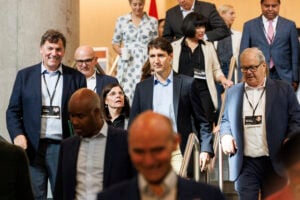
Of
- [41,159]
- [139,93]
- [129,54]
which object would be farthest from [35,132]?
[129,54]

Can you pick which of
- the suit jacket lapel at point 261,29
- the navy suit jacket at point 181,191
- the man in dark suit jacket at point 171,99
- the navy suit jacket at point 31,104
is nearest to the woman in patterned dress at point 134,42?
the suit jacket lapel at point 261,29

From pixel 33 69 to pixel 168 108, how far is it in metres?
1.27

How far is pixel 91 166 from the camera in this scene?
6883 mm

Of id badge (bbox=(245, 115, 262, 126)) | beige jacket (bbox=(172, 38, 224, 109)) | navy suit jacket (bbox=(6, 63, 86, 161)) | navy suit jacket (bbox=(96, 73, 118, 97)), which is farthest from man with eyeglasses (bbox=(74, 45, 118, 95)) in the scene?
id badge (bbox=(245, 115, 262, 126))

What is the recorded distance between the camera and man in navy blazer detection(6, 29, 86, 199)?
9352 millimetres

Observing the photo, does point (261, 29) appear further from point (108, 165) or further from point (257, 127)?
point (108, 165)

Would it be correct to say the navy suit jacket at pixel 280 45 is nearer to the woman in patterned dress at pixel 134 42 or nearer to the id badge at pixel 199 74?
the id badge at pixel 199 74

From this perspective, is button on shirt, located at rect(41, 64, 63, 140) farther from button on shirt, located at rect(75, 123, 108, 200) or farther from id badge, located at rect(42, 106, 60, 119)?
button on shirt, located at rect(75, 123, 108, 200)

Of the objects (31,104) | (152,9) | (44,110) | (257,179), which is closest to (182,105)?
(257,179)

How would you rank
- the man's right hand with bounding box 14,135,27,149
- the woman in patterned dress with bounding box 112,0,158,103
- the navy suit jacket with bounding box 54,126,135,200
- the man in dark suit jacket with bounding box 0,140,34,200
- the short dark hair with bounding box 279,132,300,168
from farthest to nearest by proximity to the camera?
1. the woman in patterned dress with bounding box 112,0,158,103
2. the man's right hand with bounding box 14,135,27,149
3. the navy suit jacket with bounding box 54,126,135,200
4. the man in dark suit jacket with bounding box 0,140,34,200
5. the short dark hair with bounding box 279,132,300,168

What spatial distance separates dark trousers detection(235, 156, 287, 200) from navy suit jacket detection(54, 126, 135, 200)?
2.75m

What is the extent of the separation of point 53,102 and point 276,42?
3972 millimetres

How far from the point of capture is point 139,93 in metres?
9.53

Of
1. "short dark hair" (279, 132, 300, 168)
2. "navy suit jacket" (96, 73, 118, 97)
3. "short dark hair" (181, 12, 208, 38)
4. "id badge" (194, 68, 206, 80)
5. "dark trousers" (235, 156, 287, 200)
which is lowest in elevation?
"dark trousers" (235, 156, 287, 200)
